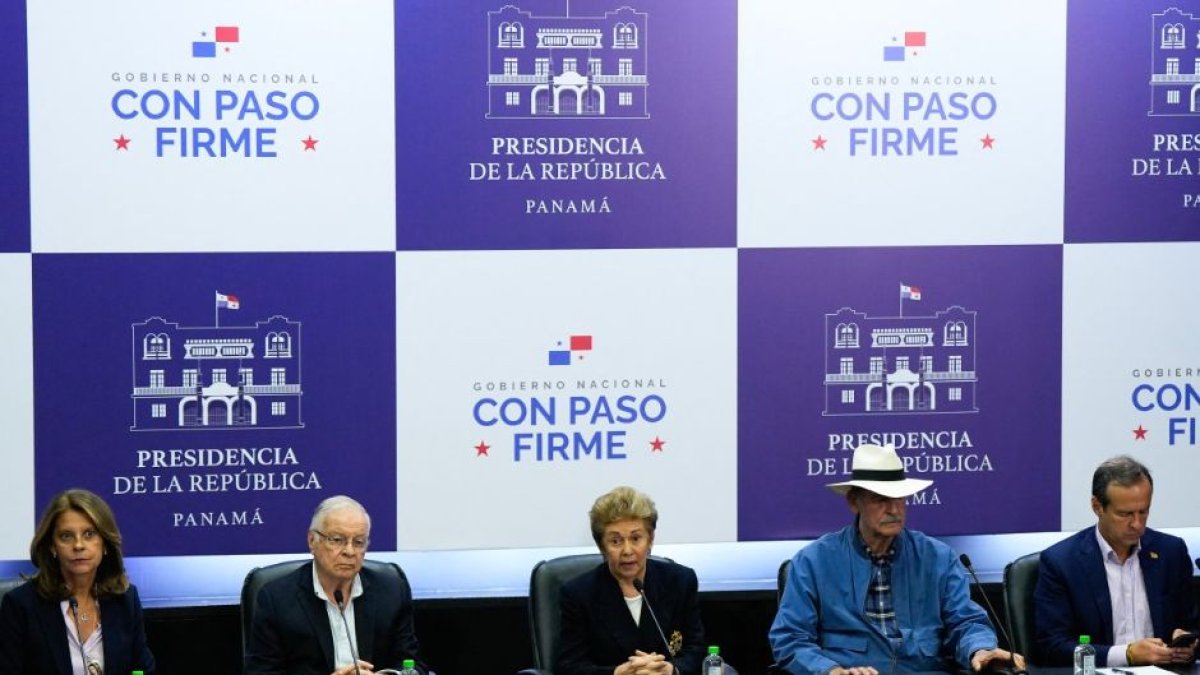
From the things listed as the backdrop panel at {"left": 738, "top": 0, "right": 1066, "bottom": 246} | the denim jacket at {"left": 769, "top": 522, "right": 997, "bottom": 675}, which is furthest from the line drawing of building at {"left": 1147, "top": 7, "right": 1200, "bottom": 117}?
the denim jacket at {"left": 769, "top": 522, "right": 997, "bottom": 675}

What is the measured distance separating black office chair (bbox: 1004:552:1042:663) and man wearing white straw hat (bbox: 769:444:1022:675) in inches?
13.7

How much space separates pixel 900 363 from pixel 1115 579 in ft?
3.40

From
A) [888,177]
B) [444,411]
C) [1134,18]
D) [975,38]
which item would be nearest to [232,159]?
[444,411]

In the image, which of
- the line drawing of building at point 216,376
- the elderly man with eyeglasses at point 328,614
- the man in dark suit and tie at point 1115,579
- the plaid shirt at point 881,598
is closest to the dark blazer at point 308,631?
the elderly man with eyeglasses at point 328,614

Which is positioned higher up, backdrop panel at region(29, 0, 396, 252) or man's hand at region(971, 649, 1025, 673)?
backdrop panel at region(29, 0, 396, 252)

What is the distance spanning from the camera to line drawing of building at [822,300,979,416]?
18.0ft

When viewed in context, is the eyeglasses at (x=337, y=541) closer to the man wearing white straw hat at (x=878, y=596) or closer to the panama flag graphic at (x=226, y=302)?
the panama flag graphic at (x=226, y=302)

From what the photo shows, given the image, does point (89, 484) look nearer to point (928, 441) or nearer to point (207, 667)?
point (207, 667)

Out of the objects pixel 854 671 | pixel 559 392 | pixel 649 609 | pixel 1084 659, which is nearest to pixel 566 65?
pixel 559 392

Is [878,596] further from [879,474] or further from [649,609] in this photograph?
[649,609]

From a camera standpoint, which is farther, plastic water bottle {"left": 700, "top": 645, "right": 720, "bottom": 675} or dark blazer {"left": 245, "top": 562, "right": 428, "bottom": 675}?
dark blazer {"left": 245, "top": 562, "right": 428, "bottom": 675}

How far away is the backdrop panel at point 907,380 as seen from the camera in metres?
5.45

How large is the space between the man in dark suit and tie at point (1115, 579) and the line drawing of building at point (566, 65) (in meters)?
1.93

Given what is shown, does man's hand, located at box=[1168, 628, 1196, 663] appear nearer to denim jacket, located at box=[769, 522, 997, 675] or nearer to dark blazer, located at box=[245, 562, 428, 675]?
denim jacket, located at box=[769, 522, 997, 675]
